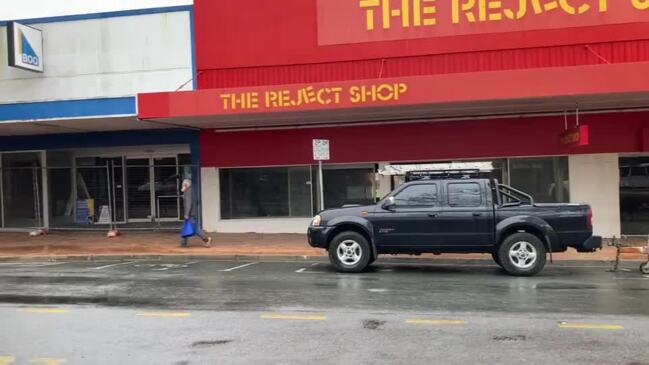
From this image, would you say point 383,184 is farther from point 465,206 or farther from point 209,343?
point 209,343

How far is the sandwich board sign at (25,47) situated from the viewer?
16.4m

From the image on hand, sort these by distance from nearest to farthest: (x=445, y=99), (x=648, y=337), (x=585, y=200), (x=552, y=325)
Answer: (x=648, y=337), (x=552, y=325), (x=445, y=99), (x=585, y=200)

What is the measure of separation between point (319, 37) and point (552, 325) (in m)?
11.7

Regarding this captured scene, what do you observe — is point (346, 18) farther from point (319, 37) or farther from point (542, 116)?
point (542, 116)

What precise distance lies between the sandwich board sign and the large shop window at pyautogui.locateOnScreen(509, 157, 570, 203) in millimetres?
13719

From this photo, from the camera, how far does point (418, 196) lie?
1116cm

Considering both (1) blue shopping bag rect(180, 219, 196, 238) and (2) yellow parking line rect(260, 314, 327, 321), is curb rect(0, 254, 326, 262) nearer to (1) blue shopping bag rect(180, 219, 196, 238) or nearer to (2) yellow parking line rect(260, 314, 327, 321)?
(1) blue shopping bag rect(180, 219, 196, 238)

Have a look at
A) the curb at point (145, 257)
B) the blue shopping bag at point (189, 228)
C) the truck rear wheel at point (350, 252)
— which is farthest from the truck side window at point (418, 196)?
the blue shopping bag at point (189, 228)

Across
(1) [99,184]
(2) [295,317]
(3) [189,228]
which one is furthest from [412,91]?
(1) [99,184]

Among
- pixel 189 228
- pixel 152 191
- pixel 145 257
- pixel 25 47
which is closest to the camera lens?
pixel 145 257

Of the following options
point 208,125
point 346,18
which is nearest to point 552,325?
point 346,18

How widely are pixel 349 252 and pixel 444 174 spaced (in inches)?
93.1

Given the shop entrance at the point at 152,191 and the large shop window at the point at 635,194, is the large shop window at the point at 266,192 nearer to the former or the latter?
the shop entrance at the point at 152,191

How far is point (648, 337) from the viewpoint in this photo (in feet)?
20.7
